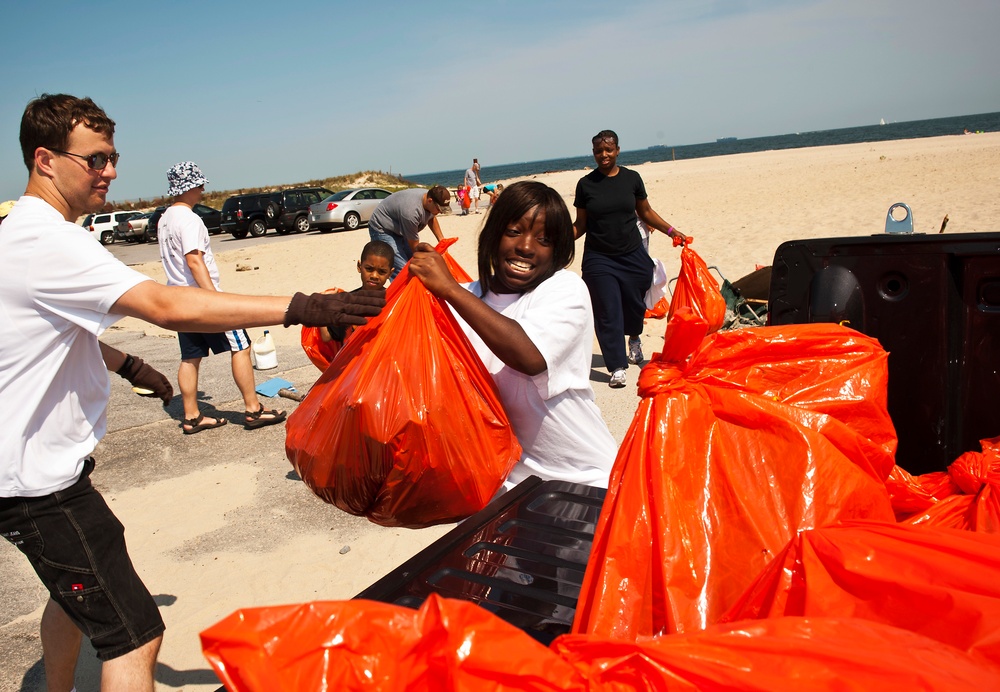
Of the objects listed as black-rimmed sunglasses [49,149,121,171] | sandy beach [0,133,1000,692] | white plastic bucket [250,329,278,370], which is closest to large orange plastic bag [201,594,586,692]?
black-rimmed sunglasses [49,149,121,171]

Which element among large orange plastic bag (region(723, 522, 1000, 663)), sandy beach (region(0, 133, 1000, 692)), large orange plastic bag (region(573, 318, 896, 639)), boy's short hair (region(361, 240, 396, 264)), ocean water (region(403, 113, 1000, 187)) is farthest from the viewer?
ocean water (region(403, 113, 1000, 187))

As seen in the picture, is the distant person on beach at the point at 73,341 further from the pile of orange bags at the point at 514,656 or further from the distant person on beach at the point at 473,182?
the distant person on beach at the point at 473,182

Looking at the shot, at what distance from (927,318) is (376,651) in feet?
6.08

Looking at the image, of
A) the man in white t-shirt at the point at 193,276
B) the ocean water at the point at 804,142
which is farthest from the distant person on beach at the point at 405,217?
the ocean water at the point at 804,142

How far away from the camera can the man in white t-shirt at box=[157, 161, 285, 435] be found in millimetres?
4742

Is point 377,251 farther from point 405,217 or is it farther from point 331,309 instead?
point 405,217

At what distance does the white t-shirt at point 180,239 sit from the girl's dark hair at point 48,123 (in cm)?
292

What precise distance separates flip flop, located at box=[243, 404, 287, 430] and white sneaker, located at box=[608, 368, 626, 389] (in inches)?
96.1

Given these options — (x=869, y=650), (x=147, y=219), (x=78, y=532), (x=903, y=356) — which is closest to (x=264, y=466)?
(x=78, y=532)

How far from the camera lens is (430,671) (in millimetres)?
871

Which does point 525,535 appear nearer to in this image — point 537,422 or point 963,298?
point 537,422

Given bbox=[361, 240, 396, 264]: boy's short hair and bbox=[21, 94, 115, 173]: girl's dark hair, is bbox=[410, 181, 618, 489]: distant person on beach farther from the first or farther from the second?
bbox=[361, 240, 396, 264]: boy's short hair

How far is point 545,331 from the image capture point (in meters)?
1.87

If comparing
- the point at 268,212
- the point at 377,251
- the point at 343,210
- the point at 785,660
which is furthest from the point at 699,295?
the point at 268,212
